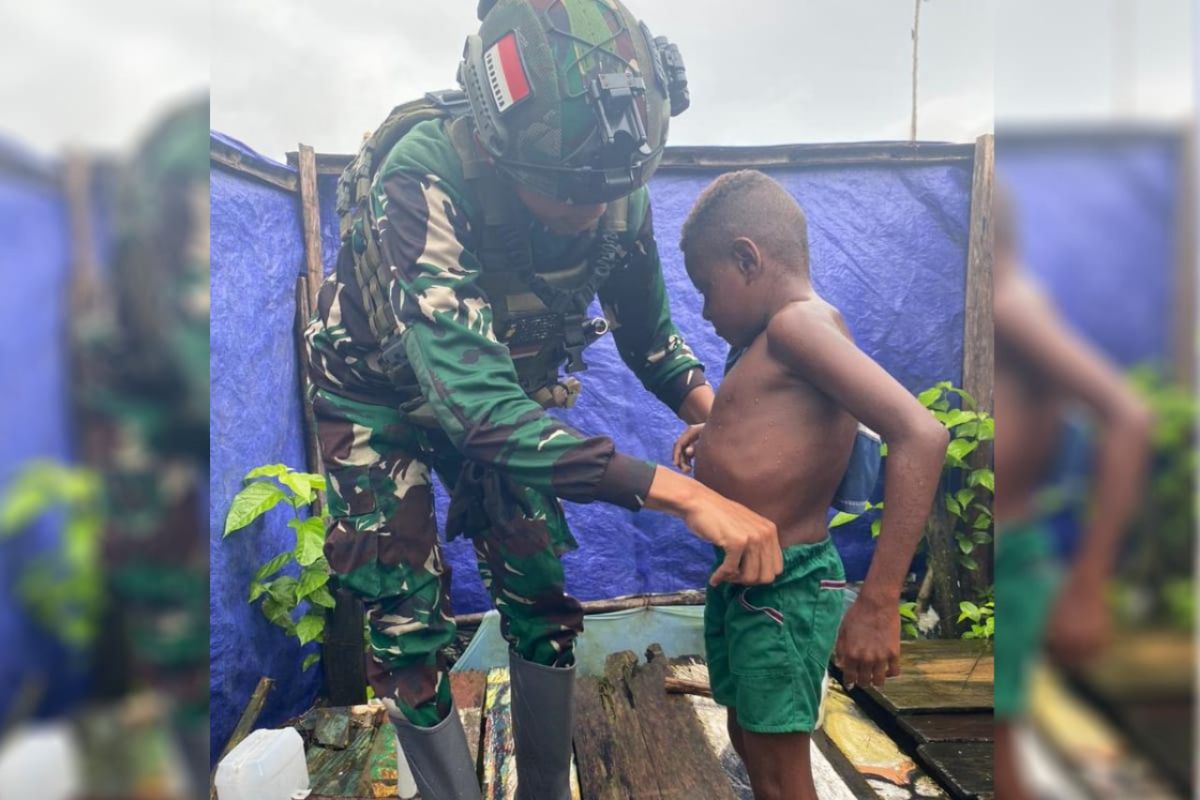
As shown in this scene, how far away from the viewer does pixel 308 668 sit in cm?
245

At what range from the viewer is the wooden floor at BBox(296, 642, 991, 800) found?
1.94 m

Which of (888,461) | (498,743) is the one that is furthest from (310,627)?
(888,461)

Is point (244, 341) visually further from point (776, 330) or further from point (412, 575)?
point (776, 330)

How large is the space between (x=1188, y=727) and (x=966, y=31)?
176 cm

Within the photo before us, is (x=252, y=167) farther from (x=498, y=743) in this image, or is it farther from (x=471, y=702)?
(x=498, y=743)

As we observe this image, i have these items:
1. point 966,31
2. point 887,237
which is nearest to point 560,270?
point 887,237

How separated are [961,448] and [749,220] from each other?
0.78m

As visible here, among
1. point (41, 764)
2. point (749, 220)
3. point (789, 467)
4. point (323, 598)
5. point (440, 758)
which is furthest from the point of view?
point (323, 598)

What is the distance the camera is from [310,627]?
2.34m

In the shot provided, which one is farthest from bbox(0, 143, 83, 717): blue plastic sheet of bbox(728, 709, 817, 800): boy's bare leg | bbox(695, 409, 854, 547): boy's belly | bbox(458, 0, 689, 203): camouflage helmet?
bbox(728, 709, 817, 800): boy's bare leg

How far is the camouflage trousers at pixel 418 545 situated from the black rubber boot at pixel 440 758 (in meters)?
0.03

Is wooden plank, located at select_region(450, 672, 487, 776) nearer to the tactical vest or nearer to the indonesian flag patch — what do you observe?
the tactical vest

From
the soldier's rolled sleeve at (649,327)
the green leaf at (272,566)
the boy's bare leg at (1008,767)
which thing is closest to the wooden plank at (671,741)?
the soldier's rolled sleeve at (649,327)

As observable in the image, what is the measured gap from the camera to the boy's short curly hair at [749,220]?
1.69 meters
